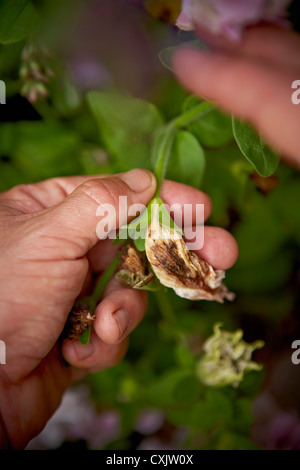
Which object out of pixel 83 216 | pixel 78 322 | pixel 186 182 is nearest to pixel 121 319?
pixel 78 322

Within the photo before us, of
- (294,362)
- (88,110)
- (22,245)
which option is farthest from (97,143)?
(294,362)

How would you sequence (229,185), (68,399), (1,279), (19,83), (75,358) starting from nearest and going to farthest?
(1,279)
(75,358)
(19,83)
(229,185)
(68,399)

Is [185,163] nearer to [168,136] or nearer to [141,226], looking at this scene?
[168,136]

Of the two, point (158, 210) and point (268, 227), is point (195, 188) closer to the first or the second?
point (158, 210)

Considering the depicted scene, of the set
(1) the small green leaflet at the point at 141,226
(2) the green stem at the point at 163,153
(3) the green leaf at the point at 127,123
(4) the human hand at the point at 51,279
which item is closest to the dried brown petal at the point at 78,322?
(4) the human hand at the point at 51,279

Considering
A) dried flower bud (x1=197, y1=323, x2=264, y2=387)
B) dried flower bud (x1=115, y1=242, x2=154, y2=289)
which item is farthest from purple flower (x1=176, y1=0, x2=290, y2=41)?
dried flower bud (x1=197, y1=323, x2=264, y2=387)

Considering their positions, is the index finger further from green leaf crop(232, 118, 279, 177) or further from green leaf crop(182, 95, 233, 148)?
green leaf crop(182, 95, 233, 148)
